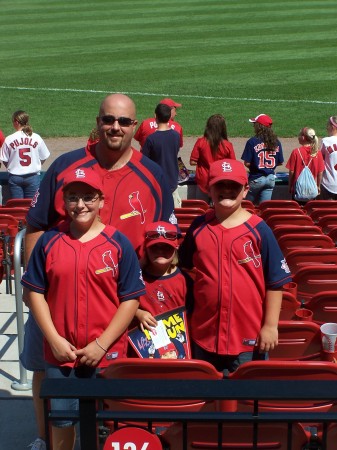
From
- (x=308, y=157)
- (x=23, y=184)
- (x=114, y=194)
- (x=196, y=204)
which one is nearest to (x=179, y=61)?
(x=23, y=184)

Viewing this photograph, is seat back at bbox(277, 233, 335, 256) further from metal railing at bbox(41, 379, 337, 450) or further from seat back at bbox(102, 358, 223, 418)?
metal railing at bbox(41, 379, 337, 450)

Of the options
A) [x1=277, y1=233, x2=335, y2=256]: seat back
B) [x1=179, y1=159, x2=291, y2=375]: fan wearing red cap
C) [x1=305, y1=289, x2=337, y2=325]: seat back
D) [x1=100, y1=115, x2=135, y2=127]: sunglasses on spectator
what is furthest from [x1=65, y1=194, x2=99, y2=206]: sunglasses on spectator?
[x1=277, y1=233, x2=335, y2=256]: seat back

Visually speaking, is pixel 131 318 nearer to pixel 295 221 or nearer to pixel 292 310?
pixel 292 310

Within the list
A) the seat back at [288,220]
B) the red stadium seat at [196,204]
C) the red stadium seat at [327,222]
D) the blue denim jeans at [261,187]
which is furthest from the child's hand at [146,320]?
the blue denim jeans at [261,187]

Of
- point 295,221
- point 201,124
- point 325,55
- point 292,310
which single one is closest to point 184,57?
point 325,55

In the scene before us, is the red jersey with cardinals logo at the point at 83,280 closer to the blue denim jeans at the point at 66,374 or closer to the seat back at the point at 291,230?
the blue denim jeans at the point at 66,374

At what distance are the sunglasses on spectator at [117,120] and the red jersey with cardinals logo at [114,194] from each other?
0.23 meters

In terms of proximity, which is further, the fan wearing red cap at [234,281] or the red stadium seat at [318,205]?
the red stadium seat at [318,205]

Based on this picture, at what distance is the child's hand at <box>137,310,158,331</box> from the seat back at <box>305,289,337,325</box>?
4.90 feet

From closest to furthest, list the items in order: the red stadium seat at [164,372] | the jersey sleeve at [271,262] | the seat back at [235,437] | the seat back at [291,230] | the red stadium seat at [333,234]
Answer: the seat back at [235,437], the red stadium seat at [164,372], the jersey sleeve at [271,262], the seat back at [291,230], the red stadium seat at [333,234]

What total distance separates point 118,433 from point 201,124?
49.9ft

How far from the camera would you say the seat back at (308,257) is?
20.5 feet

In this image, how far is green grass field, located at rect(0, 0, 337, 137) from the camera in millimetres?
18906

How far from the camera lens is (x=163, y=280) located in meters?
4.31
